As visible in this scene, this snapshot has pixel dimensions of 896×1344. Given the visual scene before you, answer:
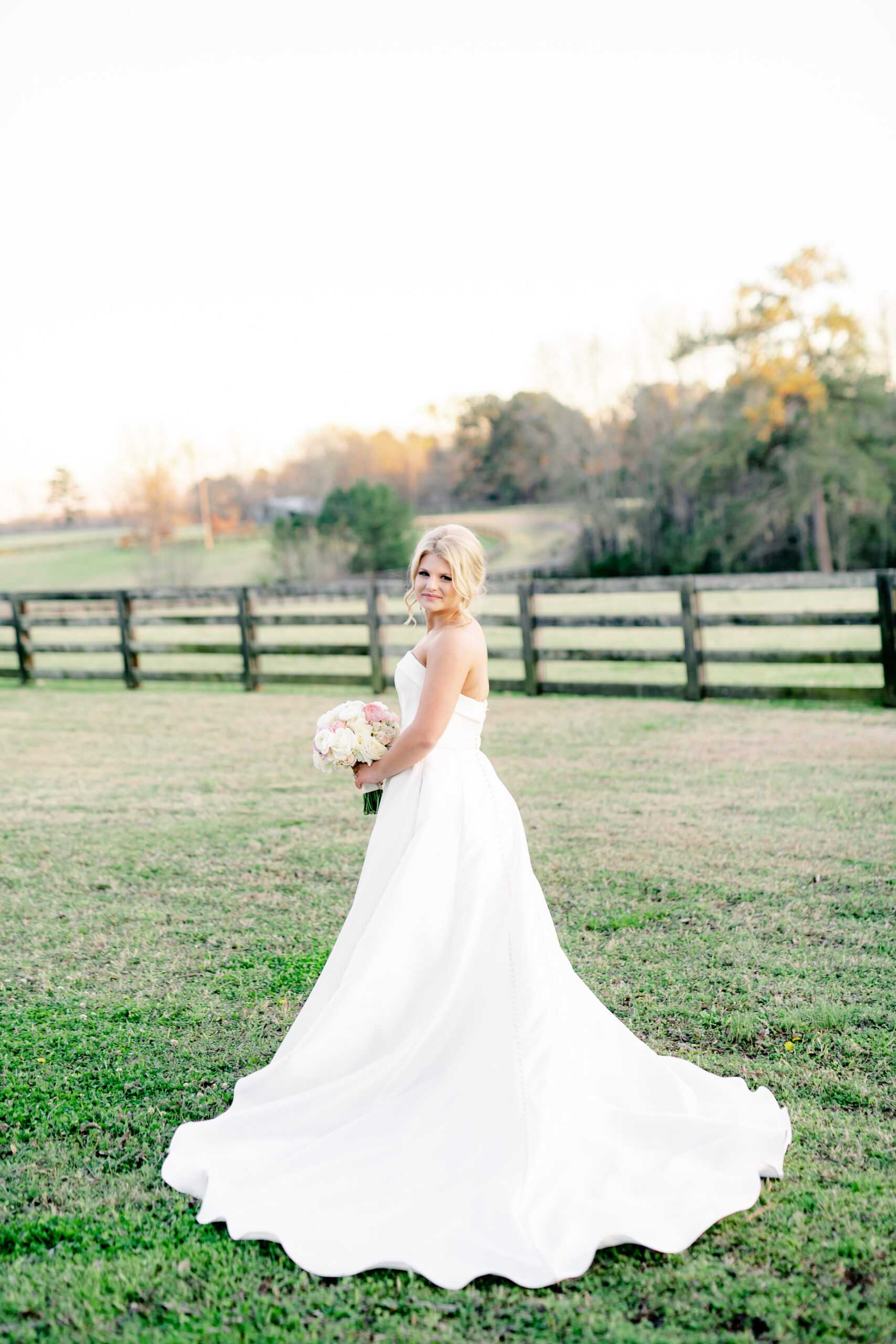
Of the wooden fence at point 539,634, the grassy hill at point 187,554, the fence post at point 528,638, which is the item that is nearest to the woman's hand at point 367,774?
the wooden fence at point 539,634

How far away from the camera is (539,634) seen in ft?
37.5

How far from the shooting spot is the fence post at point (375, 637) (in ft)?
39.3

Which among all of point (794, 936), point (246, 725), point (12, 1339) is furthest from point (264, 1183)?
point (246, 725)

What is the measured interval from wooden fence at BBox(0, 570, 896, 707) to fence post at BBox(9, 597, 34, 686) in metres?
0.02

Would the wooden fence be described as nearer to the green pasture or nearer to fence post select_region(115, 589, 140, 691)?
fence post select_region(115, 589, 140, 691)

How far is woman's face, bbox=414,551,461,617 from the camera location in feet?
9.78

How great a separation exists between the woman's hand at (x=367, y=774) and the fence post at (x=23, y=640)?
13.1 metres

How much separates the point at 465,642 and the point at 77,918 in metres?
3.20

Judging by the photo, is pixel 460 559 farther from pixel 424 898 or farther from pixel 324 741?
pixel 424 898

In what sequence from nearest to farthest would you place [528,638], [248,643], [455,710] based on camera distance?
[455,710]
[528,638]
[248,643]

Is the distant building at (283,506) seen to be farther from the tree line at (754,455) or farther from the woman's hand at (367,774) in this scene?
the woman's hand at (367,774)

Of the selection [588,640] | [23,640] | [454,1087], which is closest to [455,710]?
[454,1087]

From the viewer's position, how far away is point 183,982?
426 centimetres

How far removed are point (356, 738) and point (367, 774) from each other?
138mm
